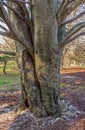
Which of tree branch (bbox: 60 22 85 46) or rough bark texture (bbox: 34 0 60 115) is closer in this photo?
tree branch (bbox: 60 22 85 46)

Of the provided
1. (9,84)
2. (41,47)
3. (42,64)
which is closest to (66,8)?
(41,47)

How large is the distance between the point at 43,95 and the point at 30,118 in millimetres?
461

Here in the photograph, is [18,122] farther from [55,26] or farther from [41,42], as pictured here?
[55,26]

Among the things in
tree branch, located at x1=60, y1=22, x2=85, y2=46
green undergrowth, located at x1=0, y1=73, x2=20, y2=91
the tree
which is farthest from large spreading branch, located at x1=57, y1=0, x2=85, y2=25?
green undergrowth, located at x1=0, y1=73, x2=20, y2=91

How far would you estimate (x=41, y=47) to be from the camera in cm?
424

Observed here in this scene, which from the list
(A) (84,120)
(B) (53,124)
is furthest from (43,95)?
(A) (84,120)

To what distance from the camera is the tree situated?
13.9ft

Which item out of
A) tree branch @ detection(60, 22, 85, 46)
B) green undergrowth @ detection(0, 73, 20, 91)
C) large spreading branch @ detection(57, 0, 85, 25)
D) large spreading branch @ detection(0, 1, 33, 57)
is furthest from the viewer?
green undergrowth @ detection(0, 73, 20, 91)

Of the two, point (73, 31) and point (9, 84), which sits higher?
point (73, 31)

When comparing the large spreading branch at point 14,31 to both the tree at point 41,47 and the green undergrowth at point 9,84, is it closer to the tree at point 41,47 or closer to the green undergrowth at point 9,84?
the tree at point 41,47

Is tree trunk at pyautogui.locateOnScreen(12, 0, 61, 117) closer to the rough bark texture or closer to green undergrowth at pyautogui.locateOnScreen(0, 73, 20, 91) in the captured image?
the rough bark texture

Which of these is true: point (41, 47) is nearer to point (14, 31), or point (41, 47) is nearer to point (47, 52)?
point (47, 52)

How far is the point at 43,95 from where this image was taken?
4.42m

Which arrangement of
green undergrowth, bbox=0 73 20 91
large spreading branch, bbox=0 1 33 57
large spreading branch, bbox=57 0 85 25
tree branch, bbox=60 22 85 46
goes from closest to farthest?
large spreading branch, bbox=0 1 33 57 → tree branch, bbox=60 22 85 46 → large spreading branch, bbox=57 0 85 25 → green undergrowth, bbox=0 73 20 91
